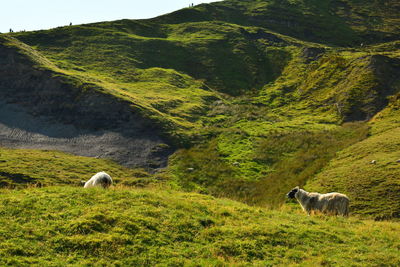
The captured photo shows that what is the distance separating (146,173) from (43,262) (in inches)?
1462

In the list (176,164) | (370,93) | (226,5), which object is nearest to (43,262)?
(176,164)

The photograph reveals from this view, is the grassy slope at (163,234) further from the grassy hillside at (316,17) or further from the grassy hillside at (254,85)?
the grassy hillside at (316,17)

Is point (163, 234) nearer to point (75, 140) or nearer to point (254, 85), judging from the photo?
point (75, 140)

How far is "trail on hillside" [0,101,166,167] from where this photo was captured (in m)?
55.8

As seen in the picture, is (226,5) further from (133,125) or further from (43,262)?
(43,262)

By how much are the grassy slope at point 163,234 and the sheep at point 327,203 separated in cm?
322

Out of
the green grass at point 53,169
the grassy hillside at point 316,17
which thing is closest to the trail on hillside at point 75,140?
the green grass at point 53,169

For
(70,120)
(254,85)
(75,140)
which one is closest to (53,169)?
(75,140)

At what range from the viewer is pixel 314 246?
1798 cm

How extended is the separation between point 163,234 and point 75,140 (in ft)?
154

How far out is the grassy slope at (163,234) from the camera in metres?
15.3

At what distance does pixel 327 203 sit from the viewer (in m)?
26.0

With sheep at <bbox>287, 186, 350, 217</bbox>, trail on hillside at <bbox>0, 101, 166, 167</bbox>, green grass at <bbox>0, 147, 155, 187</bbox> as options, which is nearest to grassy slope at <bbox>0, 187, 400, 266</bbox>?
sheep at <bbox>287, 186, 350, 217</bbox>

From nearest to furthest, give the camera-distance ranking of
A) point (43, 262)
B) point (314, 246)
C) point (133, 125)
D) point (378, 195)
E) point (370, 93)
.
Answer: point (43, 262), point (314, 246), point (378, 195), point (133, 125), point (370, 93)
